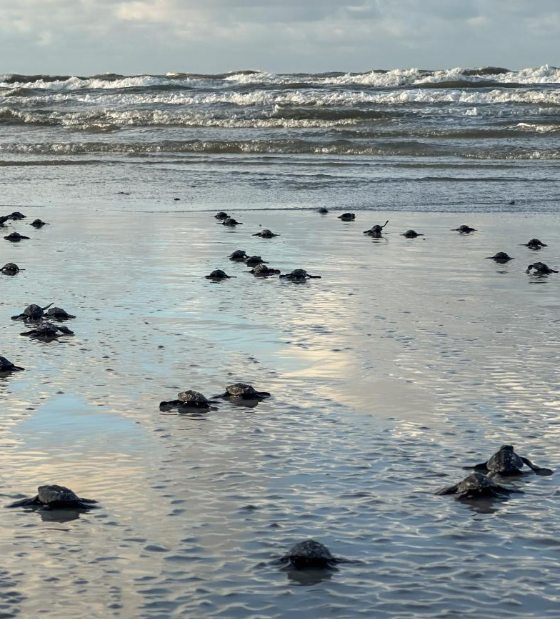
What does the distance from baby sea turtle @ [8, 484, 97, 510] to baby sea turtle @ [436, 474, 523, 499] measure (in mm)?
1729

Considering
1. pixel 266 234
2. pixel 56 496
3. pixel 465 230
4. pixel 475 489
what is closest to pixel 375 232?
pixel 465 230

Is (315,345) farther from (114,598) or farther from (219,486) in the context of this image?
(114,598)

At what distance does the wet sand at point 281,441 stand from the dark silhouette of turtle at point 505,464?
146 millimetres

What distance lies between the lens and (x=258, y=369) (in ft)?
26.3

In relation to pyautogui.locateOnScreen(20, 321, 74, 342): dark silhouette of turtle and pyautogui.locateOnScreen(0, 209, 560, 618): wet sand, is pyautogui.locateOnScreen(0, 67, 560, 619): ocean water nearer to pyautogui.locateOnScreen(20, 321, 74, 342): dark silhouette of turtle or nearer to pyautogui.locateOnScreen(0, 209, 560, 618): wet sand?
pyautogui.locateOnScreen(0, 209, 560, 618): wet sand

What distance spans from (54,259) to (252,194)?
27.6ft

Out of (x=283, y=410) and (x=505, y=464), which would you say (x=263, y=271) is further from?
(x=505, y=464)

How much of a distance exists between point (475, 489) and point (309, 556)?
1.16 m

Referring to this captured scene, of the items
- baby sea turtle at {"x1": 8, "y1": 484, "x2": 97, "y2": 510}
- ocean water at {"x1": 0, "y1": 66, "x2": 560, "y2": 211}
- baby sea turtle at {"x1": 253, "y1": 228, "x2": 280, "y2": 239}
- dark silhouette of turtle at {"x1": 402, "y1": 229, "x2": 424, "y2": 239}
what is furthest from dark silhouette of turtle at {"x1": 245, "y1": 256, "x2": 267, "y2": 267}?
baby sea turtle at {"x1": 8, "y1": 484, "x2": 97, "y2": 510}

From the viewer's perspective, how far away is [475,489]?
536cm

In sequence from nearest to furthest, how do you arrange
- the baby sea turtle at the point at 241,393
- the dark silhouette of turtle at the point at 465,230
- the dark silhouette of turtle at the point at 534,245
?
the baby sea turtle at the point at 241,393
the dark silhouette of turtle at the point at 534,245
the dark silhouette of turtle at the point at 465,230

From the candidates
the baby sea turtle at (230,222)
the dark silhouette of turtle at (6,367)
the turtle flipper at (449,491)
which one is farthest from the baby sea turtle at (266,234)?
the turtle flipper at (449,491)

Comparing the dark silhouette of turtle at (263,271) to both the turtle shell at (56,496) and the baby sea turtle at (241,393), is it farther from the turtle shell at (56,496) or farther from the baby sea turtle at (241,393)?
the turtle shell at (56,496)

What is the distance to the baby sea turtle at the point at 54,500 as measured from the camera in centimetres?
517
